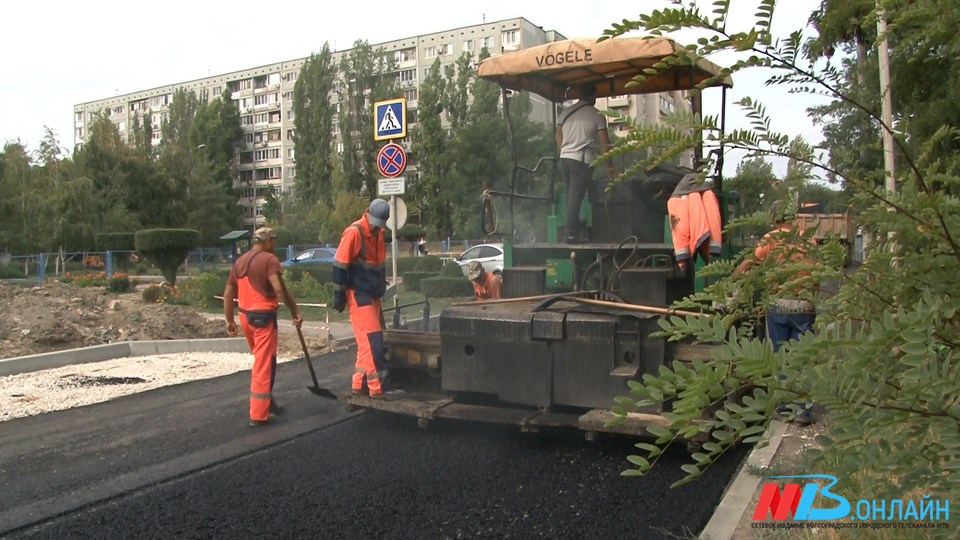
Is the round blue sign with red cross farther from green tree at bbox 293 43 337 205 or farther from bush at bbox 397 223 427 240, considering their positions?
green tree at bbox 293 43 337 205

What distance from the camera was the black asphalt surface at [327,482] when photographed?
425 cm

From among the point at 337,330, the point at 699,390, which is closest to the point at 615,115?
the point at 699,390

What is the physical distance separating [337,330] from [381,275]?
21.9 feet

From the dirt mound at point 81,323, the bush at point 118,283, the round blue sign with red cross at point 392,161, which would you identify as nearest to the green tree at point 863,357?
the round blue sign with red cross at point 392,161

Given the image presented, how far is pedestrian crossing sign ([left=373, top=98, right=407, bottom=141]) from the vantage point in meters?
11.0

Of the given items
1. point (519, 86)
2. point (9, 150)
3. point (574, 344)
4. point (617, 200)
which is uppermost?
point (9, 150)

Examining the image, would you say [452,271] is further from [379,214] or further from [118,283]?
[379,214]

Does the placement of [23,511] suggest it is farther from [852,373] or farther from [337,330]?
[337,330]

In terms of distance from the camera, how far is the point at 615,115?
2.02 m

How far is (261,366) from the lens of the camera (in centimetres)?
671

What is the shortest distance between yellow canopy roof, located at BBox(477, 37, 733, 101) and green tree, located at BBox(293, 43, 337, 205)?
175 ft

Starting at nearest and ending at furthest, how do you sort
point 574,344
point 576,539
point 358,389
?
1. point 576,539
2. point 574,344
3. point 358,389

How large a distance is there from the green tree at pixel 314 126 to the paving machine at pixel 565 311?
2113 inches

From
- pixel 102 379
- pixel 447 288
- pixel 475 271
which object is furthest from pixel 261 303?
pixel 447 288
